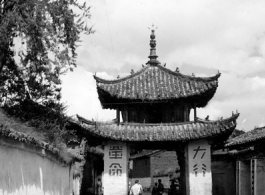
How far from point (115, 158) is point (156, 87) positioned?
4.55m

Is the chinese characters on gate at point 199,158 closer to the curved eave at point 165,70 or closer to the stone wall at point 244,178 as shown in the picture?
the stone wall at point 244,178

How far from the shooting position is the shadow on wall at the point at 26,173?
918 cm

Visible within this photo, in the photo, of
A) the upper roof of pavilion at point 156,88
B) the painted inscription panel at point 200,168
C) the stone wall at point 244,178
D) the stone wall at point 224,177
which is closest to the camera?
the painted inscription panel at point 200,168

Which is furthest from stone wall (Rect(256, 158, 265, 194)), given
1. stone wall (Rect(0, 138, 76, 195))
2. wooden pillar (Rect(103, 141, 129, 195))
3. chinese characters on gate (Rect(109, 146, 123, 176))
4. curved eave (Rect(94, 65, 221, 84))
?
stone wall (Rect(0, 138, 76, 195))

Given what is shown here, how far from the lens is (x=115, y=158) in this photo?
21172 mm

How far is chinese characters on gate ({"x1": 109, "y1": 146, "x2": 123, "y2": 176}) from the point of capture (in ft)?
68.9

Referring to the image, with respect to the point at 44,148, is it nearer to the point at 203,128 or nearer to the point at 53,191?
the point at 53,191

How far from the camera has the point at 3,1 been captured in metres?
15.4

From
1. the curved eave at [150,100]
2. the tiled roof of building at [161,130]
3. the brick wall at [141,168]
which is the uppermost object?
the curved eave at [150,100]

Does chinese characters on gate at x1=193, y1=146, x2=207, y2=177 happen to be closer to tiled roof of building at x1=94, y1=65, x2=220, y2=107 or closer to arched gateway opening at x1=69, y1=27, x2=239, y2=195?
arched gateway opening at x1=69, y1=27, x2=239, y2=195

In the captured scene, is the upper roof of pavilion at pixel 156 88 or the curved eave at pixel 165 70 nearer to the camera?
the upper roof of pavilion at pixel 156 88

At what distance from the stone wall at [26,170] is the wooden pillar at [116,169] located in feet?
19.0

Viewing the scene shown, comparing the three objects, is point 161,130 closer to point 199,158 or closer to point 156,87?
point 199,158

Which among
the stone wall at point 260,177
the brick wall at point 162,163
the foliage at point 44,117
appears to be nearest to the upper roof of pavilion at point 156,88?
the stone wall at point 260,177
